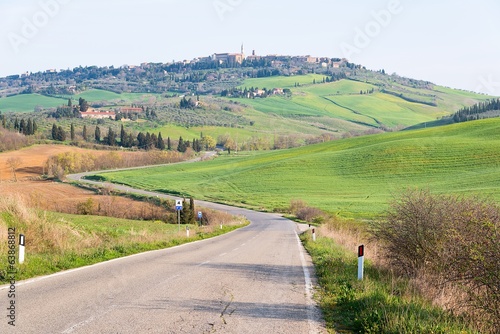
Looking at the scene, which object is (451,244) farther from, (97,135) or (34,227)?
(97,135)

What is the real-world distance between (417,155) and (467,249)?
84.1m

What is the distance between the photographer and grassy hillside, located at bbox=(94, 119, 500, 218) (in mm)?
71062

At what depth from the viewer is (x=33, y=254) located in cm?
1541

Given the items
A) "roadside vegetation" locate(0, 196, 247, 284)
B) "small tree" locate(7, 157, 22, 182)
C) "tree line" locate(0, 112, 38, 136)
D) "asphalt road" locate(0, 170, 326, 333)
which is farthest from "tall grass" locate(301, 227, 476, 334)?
"tree line" locate(0, 112, 38, 136)

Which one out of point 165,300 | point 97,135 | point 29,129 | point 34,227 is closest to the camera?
point 165,300

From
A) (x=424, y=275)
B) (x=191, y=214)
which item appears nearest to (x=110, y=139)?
(x=191, y=214)

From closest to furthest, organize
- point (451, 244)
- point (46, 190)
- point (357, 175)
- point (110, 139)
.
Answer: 1. point (451, 244)
2. point (46, 190)
3. point (357, 175)
4. point (110, 139)

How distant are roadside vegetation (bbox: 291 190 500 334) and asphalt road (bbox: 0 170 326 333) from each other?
2.72 feet

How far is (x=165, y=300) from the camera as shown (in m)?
10.3

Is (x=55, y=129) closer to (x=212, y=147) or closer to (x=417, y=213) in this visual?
(x=212, y=147)

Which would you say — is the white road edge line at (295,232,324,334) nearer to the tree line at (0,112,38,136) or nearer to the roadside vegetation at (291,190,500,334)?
the roadside vegetation at (291,190,500,334)

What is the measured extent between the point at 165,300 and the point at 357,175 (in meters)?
79.2

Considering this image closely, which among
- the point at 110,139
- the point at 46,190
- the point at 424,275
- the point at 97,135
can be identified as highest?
the point at 424,275

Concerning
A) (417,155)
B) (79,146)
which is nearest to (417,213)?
(417,155)
